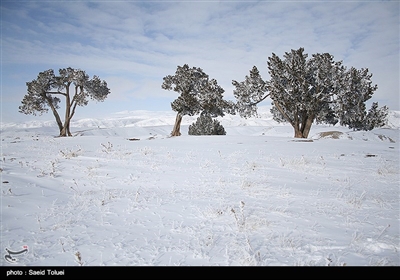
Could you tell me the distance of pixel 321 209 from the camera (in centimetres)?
367

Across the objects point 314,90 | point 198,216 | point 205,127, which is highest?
point 314,90

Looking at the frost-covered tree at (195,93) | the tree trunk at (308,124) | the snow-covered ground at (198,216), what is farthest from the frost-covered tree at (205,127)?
the snow-covered ground at (198,216)

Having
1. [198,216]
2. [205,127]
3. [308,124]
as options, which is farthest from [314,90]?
[198,216]

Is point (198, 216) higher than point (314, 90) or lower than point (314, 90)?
lower

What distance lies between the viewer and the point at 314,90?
18953 millimetres

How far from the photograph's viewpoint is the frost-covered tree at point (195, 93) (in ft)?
73.0

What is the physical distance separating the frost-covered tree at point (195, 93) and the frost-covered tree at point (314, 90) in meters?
2.84

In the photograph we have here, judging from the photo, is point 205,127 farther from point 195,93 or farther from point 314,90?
point 314,90

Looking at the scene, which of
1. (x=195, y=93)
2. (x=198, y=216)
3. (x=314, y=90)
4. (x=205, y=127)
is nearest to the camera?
(x=198, y=216)

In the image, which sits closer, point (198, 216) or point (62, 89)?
point (198, 216)

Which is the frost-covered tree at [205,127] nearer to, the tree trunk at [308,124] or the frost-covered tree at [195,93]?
the frost-covered tree at [195,93]

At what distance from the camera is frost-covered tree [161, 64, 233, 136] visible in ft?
73.0

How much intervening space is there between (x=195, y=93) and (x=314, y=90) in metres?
11.0

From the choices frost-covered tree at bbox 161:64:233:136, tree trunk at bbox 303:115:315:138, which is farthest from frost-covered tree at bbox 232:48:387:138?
frost-covered tree at bbox 161:64:233:136
